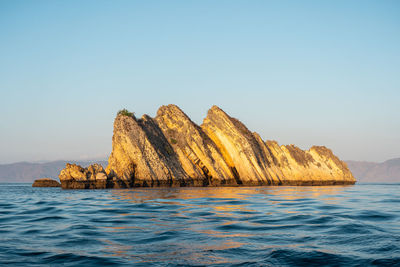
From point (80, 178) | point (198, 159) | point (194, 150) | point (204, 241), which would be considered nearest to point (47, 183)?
point (80, 178)

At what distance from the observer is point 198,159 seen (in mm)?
73562

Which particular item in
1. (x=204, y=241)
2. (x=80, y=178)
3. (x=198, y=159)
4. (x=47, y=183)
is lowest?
(x=47, y=183)

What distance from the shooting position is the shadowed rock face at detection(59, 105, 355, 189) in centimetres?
6194

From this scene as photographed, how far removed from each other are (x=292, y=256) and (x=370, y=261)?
1.60 m

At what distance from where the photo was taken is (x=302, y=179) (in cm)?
8331

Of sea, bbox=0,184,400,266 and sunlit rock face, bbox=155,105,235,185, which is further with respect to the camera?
sunlit rock face, bbox=155,105,235,185

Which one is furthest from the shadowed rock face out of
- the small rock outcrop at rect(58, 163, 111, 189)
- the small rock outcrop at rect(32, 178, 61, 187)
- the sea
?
the sea

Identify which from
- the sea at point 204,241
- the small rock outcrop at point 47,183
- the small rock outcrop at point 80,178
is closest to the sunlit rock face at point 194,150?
the small rock outcrop at point 80,178

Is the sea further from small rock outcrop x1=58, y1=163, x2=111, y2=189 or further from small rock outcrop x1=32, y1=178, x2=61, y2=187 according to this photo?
small rock outcrop x1=32, y1=178, x2=61, y2=187

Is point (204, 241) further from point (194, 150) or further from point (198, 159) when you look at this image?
point (194, 150)

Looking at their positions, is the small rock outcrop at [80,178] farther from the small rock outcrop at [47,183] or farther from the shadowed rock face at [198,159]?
the small rock outcrop at [47,183]

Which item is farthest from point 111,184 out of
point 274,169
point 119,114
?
point 274,169

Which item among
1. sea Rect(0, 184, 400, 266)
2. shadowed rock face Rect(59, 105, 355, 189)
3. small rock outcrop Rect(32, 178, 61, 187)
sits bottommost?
small rock outcrop Rect(32, 178, 61, 187)

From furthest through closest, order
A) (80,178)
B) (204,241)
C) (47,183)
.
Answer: (47,183) < (80,178) < (204,241)
